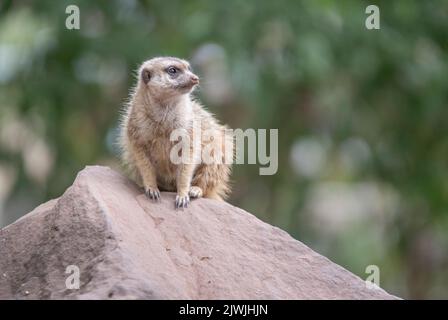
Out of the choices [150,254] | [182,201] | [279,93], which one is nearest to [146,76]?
[182,201]

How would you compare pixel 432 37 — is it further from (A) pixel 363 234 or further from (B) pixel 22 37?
(B) pixel 22 37

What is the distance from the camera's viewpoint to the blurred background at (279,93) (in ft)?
34.7

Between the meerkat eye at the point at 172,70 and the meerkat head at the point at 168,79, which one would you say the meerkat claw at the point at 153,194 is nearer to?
the meerkat head at the point at 168,79

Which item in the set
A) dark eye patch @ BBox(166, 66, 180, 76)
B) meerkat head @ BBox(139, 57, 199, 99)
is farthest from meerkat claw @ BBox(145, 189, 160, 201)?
dark eye patch @ BBox(166, 66, 180, 76)

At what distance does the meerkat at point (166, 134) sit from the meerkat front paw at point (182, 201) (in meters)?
0.12

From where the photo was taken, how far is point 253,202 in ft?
41.9

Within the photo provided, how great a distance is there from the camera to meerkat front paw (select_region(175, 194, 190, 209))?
540 centimetres

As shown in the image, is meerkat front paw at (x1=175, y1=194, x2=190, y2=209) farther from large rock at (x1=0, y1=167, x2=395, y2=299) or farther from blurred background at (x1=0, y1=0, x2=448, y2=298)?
blurred background at (x1=0, y1=0, x2=448, y2=298)

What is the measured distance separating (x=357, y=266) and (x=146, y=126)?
22.4 ft

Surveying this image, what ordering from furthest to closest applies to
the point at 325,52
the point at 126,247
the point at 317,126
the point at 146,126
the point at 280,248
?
the point at 317,126 → the point at 325,52 → the point at 146,126 → the point at 280,248 → the point at 126,247

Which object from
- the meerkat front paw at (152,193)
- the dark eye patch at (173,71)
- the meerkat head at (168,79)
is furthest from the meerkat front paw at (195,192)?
the dark eye patch at (173,71)

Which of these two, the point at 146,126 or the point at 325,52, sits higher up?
the point at 325,52

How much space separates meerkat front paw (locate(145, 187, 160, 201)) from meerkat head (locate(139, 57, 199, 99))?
2.36ft
